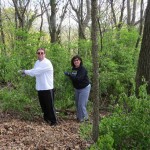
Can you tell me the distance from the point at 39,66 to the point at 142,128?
3.99m

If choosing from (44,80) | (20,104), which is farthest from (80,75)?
(20,104)

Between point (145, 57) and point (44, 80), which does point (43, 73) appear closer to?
point (44, 80)

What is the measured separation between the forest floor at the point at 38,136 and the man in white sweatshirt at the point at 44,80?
1.15 feet

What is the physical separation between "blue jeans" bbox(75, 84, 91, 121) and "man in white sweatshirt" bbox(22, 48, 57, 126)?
3.08 ft

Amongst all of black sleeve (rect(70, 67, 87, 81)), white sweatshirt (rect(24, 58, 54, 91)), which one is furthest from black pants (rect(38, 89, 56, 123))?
black sleeve (rect(70, 67, 87, 81))

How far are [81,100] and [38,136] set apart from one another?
235 centimetres

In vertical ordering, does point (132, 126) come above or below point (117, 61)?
below

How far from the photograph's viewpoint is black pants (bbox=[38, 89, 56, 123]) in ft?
26.4

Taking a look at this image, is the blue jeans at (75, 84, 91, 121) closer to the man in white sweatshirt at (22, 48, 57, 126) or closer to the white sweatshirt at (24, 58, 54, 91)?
the man in white sweatshirt at (22, 48, 57, 126)

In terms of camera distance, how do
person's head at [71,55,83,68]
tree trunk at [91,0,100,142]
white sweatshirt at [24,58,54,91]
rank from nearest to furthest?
1. tree trunk at [91,0,100,142]
2. white sweatshirt at [24,58,54,91]
3. person's head at [71,55,83,68]

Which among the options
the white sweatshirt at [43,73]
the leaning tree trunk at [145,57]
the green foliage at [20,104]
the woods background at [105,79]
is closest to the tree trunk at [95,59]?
the woods background at [105,79]

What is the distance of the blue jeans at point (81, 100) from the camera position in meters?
8.79

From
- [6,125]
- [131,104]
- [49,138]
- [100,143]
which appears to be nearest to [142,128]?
[131,104]

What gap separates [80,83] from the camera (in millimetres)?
8672
